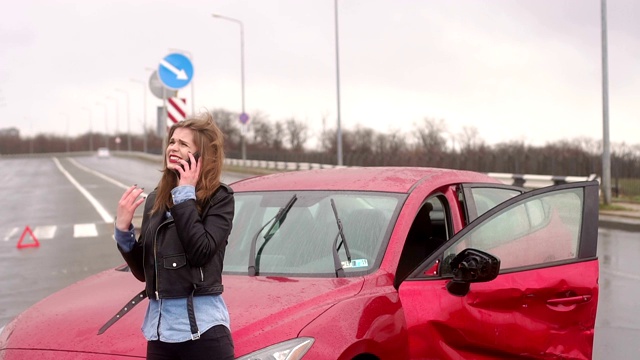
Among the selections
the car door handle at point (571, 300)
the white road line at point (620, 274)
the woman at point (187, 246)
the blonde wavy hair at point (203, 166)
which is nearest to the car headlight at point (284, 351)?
the woman at point (187, 246)

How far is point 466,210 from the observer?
4.64 meters

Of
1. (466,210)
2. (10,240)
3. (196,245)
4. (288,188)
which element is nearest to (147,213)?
(196,245)

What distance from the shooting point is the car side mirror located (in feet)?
12.0

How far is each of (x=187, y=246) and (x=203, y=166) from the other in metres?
0.35

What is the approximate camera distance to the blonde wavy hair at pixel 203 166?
2.94 m

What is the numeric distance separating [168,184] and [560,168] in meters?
29.5

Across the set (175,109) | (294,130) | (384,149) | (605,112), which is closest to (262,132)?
(294,130)

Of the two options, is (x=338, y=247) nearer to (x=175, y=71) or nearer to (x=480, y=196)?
(x=480, y=196)

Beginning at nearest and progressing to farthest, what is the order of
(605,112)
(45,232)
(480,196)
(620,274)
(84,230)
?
(480,196)
(620,274)
(45,232)
(84,230)
(605,112)

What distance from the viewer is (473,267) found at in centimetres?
369

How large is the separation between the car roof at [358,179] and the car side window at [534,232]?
1.65 feet

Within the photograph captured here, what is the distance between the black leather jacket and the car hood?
0.33 metres

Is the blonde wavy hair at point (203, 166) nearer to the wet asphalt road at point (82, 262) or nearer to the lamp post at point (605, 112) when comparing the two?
the wet asphalt road at point (82, 262)

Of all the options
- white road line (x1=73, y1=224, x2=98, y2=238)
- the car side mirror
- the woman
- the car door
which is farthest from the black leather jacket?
white road line (x1=73, y1=224, x2=98, y2=238)
